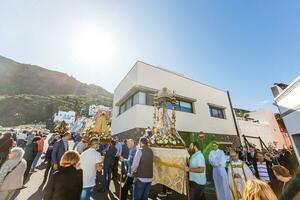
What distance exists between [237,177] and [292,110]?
5.61 meters

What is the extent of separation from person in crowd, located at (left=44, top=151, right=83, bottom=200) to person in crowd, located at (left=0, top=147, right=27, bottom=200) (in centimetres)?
181

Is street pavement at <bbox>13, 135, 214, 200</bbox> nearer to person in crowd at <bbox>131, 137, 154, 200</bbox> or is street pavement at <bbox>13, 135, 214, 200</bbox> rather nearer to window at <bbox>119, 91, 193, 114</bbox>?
person in crowd at <bbox>131, 137, 154, 200</bbox>

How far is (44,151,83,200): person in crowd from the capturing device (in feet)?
7.47

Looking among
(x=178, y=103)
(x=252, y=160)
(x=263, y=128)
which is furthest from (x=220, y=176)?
(x=263, y=128)

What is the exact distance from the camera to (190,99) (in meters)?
13.3

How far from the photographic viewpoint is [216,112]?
15.4 meters

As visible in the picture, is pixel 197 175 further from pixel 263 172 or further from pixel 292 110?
pixel 292 110

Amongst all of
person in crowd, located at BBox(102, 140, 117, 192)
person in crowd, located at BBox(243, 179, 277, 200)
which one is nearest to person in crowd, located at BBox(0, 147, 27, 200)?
person in crowd, located at BBox(102, 140, 117, 192)

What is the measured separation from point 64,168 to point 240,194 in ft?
16.0

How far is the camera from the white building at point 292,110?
707 centimetres

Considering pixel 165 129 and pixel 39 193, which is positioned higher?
pixel 165 129

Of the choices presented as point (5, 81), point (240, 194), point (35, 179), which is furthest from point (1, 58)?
point (240, 194)

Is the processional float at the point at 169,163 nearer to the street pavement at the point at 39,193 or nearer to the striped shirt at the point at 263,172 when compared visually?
the street pavement at the point at 39,193

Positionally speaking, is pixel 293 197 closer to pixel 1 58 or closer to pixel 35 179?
pixel 35 179
